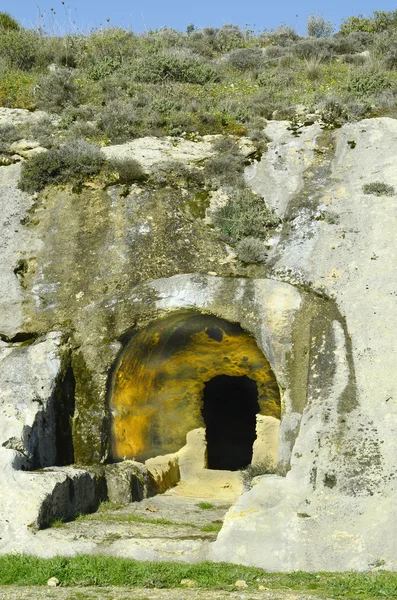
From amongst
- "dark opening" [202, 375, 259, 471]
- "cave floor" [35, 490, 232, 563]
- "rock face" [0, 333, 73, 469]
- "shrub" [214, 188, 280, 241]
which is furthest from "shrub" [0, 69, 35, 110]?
"cave floor" [35, 490, 232, 563]

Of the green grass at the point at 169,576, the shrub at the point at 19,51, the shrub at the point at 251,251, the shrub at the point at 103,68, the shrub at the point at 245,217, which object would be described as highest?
the shrub at the point at 19,51

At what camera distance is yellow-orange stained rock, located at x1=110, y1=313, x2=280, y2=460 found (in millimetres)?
13461

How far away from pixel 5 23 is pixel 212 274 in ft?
57.6

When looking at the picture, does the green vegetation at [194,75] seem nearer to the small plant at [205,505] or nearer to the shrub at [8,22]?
the shrub at [8,22]

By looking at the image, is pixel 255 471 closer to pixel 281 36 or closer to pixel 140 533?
pixel 140 533

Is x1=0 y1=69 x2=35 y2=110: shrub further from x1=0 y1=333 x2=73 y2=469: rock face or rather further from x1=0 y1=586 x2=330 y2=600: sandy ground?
x1=0 y1=586 x2=330 y2=600: sandy ground

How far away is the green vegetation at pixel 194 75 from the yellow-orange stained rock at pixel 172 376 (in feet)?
17.2

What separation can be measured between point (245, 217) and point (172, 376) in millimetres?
3758

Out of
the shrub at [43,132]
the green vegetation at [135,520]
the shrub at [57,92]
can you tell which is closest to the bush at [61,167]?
the shrub at [43,132]

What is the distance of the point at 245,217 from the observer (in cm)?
1427

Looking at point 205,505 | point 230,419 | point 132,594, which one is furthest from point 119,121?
point 132,594

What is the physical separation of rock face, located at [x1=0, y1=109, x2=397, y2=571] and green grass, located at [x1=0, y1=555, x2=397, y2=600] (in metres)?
0.47

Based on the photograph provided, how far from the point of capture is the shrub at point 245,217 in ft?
46.3

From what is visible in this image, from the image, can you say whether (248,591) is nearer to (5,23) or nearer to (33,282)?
(33,282)
